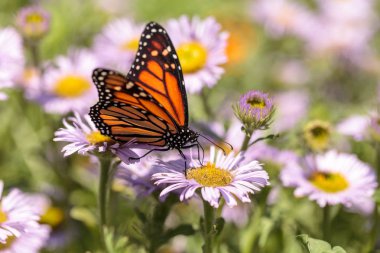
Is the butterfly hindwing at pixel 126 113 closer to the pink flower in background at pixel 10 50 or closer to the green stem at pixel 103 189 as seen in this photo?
the green stem at pixel 103 189

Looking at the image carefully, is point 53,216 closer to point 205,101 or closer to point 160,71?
point 205,101

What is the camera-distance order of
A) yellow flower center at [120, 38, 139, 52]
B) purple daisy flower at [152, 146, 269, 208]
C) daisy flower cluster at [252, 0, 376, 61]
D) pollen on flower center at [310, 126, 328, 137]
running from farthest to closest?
daisy flower cluster at [252, 0, 376, 61] < yellow flower center at [120, 38, 139, 52] < pollen on flower center at [310, 126, 328, 137] < purple daisy flower at [152, 146, 269, 208]

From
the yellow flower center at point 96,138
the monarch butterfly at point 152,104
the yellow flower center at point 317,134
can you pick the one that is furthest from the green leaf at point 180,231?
the yellow flower center at point 317,134

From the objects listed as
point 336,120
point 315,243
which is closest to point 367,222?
point 336,120

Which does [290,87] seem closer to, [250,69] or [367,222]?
[250,69]

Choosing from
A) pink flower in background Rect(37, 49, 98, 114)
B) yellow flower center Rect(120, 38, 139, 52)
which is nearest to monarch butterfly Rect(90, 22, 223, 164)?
pink flower in background Rect(37, 49, 98, 114)

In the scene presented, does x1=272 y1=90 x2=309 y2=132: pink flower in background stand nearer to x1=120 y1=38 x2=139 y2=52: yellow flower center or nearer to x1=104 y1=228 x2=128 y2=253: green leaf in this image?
x1=120 y1=38 x2=139 y2=52: yellow flower center
